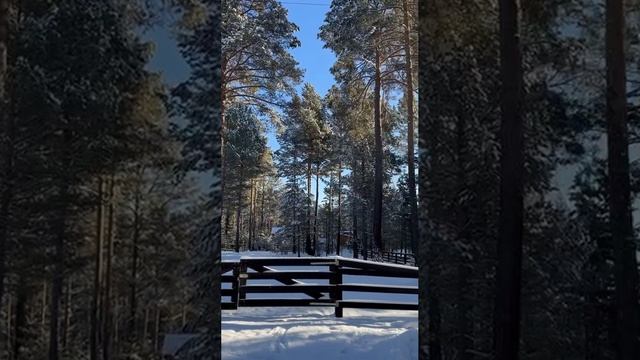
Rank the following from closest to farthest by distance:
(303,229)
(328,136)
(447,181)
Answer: (447,181) → (328,136) → (303,229)

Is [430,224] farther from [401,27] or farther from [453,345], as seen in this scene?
[401,27]

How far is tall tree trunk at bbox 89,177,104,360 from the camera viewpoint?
3.57m

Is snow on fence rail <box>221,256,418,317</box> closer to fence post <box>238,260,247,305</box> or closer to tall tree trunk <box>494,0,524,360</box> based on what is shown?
fence post <box>238,260,247,305</box>

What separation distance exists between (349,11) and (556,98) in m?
16.0

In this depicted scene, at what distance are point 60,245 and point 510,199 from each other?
3.04 meters

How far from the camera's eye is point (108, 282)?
11.8 feet

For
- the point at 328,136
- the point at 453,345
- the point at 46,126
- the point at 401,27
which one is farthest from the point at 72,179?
the point at 328,136

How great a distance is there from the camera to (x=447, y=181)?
376cm

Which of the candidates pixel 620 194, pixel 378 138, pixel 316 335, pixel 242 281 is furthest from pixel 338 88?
pixel 620 194

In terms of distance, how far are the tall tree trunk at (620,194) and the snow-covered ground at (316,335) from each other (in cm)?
234

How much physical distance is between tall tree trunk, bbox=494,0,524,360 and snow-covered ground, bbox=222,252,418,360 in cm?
197

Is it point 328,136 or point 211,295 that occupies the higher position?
point 328,136

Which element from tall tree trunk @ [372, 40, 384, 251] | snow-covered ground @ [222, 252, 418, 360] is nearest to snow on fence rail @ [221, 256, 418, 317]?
snow-covered ground @ [222, 252, 418, 360]

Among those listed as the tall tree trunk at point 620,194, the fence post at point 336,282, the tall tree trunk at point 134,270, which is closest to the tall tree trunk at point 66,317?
the tall tree trunk at point 134,270
